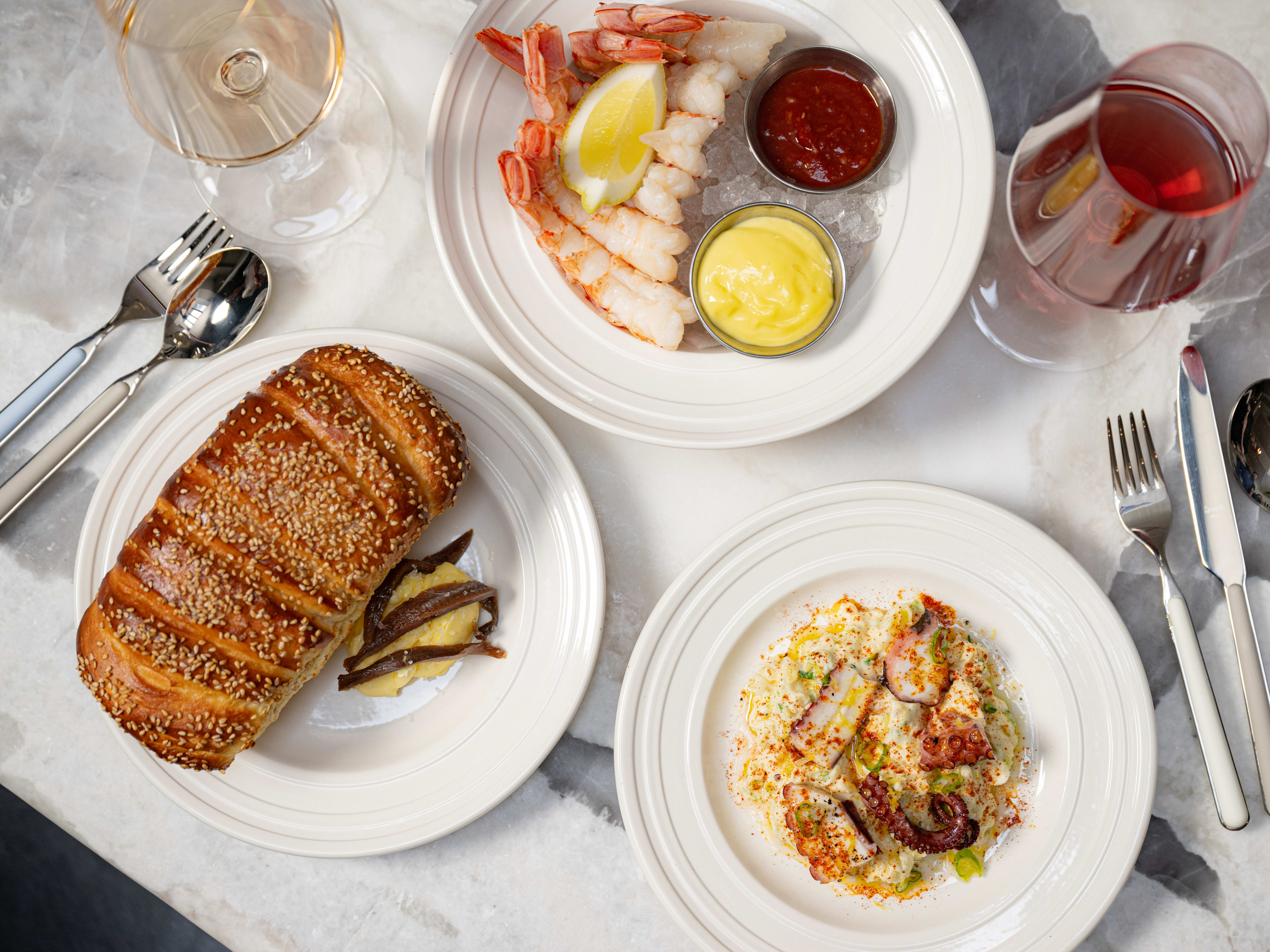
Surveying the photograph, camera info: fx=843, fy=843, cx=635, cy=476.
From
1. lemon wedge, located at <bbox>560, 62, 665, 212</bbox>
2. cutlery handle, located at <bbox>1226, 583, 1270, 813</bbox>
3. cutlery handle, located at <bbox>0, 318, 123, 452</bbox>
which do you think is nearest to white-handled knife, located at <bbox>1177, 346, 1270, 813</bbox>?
cutlery handle, located at <bbox>1226, 583, 1270, 813</bbox>

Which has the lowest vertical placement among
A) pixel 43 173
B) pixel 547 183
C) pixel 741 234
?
pixel 741 234

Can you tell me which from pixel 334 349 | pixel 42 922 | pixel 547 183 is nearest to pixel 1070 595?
pixel 547 183

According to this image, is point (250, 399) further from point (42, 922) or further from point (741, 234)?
point (42, 922)

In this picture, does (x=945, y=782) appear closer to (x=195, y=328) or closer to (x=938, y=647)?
(x=938, y=647)

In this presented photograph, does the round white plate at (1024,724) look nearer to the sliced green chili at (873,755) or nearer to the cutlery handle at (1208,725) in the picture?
the cutlery handle at (1208,725)

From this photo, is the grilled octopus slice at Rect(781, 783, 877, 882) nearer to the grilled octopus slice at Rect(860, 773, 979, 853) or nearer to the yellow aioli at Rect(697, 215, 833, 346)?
the grilled octopus slice at Rect(860, 773, 979, 853)

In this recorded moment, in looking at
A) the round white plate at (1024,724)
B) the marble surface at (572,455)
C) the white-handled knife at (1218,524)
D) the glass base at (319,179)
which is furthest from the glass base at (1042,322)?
the glass base at (319,179)

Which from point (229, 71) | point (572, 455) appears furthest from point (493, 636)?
point (229, 71)
